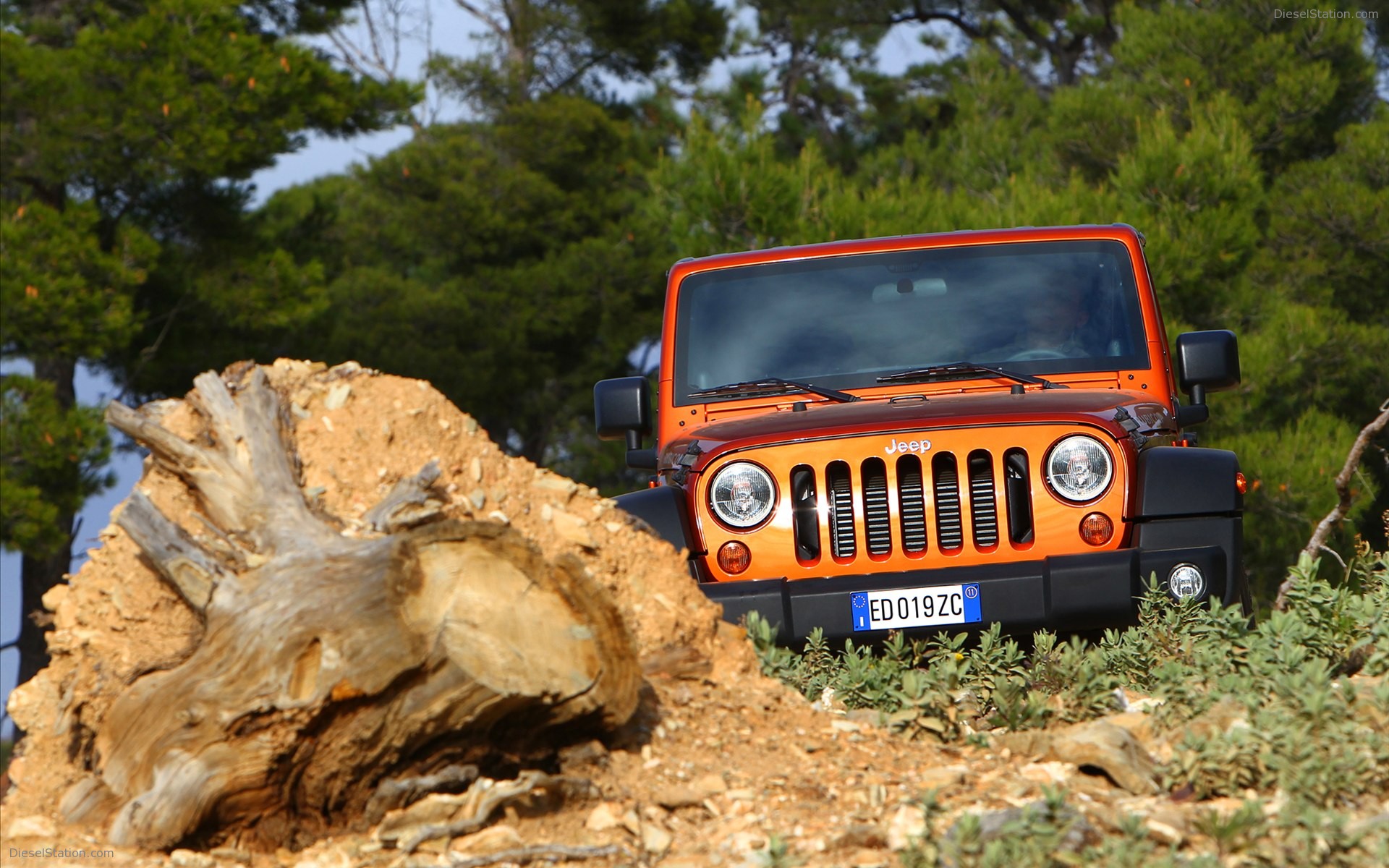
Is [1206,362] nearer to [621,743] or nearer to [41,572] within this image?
[621,743]

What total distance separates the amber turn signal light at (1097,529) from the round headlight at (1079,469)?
0.06m

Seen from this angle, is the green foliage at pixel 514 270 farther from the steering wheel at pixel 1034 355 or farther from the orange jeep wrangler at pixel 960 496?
the orange jeep wrangler at pixel 960 496

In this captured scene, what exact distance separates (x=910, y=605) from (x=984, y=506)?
469 mm

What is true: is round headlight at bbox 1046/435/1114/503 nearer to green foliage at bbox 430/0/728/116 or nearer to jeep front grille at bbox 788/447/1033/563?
jeep front grille at bbox 788/447/1033/563

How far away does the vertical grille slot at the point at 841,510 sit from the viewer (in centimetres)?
523

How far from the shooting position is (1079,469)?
5180mm

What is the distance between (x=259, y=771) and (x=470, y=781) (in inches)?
17.3

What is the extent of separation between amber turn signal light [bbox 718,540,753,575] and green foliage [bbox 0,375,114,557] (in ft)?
36.2

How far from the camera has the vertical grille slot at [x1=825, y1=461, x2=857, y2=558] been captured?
523cm

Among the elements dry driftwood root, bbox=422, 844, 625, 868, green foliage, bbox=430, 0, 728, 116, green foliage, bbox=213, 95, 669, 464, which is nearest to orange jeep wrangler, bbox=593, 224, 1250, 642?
dry driftwood root, bbox=422, 844, 625, 868

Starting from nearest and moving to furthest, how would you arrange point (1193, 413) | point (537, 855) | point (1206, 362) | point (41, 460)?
point (537, 855)
point (1206, 362)
point (1193, 413)
point (41, 460)

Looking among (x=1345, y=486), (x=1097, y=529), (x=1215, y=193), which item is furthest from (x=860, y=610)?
(x=1215, y=193)

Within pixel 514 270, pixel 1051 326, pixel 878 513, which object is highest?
pixel 514 270

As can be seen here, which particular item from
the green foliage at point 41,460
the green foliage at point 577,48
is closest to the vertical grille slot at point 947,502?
the green foliage at point 41,460
